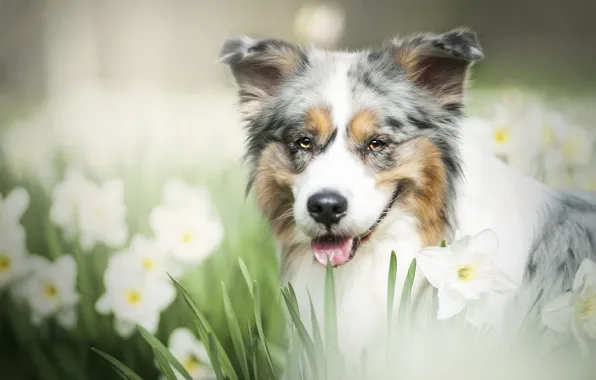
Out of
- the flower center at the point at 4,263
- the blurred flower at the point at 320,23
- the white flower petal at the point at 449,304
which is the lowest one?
the white flower petal at the point at 449,304

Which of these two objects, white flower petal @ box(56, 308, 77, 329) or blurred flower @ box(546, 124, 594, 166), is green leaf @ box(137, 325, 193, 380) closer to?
white flower petal @ box(56, 308, 77, 329)

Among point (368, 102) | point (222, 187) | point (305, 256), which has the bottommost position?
point (305, 256)

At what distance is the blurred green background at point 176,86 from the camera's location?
1567 mm

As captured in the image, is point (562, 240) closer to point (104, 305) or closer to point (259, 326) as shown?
point (259, 326)

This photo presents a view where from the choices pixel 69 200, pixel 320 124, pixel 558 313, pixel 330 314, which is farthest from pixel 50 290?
pixel 558 313

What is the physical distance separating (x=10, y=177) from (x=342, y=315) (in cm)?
97

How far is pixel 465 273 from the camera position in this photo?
148 cm

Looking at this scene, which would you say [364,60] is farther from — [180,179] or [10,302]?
[10,302]

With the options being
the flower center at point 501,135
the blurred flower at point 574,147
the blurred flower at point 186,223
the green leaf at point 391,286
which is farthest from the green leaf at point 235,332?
the blurred flower at point 574,147

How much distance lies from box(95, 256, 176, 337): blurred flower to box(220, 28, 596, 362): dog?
338 mm

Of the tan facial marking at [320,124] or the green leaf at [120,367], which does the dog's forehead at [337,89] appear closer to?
the tan facial marking at [320,124]

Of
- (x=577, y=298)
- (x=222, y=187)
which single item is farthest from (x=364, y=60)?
(x=577, y=298)

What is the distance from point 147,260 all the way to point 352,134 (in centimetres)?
64

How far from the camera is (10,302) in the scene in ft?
5.37
